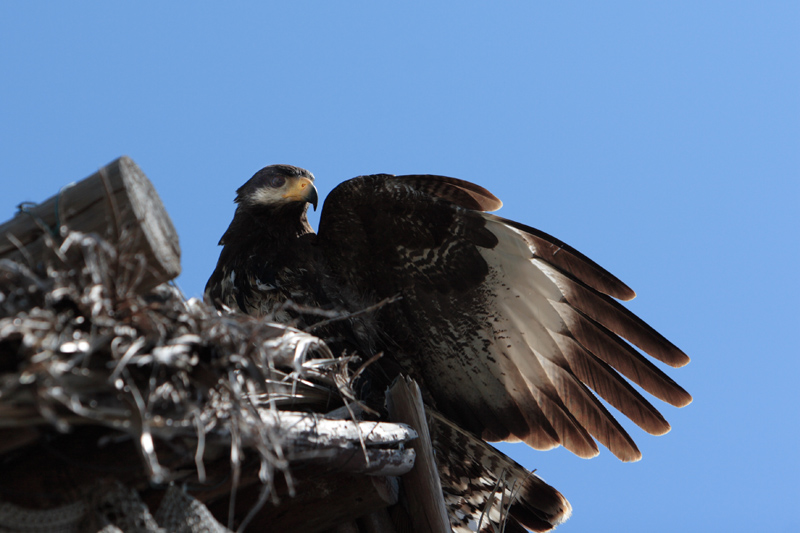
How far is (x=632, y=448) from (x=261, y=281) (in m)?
2.17

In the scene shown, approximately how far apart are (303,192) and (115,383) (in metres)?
3.31

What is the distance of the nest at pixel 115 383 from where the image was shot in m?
1.72

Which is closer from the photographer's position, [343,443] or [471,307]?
[343,443]

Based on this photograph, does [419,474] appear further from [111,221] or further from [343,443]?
[111,221]

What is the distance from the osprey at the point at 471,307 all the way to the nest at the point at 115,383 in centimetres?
186

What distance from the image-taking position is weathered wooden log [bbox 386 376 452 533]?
126 inches

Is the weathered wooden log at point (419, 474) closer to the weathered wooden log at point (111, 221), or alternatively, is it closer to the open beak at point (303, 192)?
the weathered wooden log at point (111, 221)

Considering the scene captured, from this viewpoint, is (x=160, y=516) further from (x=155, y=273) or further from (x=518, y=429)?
(x=518, y=429)

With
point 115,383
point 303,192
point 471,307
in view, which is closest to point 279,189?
point 303,192

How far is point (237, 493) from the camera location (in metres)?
2.60

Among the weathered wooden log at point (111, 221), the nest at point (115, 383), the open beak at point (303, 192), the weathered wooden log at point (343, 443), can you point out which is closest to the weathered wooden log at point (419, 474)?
the weathered wooden log at point (343, 443)

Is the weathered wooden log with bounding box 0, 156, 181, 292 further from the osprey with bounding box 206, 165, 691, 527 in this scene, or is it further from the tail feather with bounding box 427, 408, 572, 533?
the tail feather with bounding box 427, 408, 572, 533

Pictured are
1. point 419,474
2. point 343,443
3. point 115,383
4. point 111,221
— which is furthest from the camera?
point 419,474

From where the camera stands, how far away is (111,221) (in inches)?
77.0
